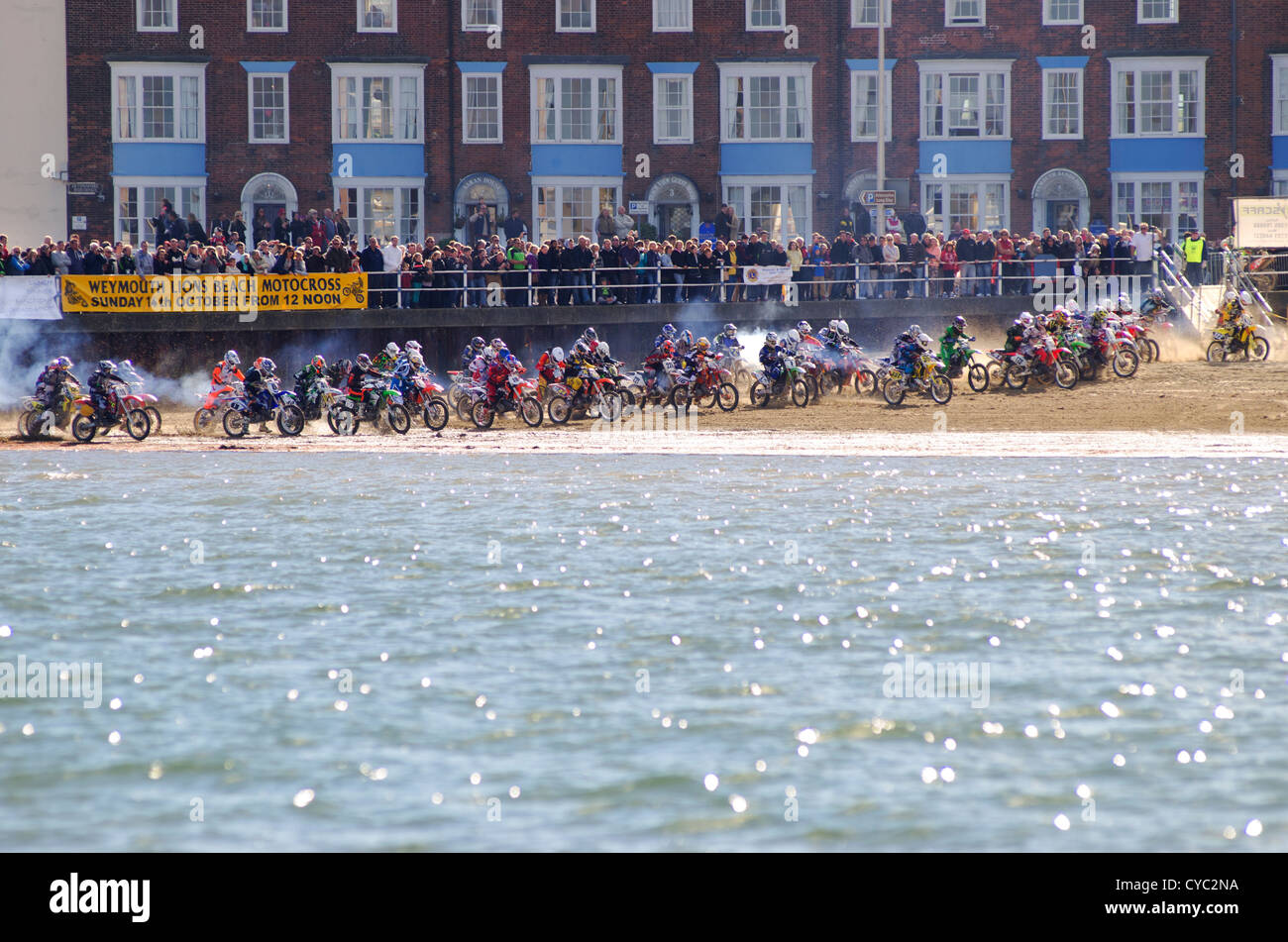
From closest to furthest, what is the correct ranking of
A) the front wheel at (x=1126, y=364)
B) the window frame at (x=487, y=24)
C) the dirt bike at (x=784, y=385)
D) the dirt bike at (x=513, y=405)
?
the dirt bike at (x=513, y=405) → the dirt bike at (x=784, y=385) → the front wheel at (x=1126, y=364) → the window frame at (x=487, y=24)

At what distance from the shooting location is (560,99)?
54.2 meters

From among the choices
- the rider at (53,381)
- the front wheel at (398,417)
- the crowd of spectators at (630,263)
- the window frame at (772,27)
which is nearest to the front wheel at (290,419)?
the front wheel at (398,417)

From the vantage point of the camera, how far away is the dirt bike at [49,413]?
3244cm

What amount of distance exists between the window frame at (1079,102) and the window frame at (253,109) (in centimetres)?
2181

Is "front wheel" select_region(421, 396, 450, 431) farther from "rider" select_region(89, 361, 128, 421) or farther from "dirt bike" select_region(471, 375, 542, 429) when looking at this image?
"rider" select_region(89, 361, 128, 421)

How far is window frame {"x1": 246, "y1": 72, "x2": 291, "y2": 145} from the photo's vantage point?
5309 cm

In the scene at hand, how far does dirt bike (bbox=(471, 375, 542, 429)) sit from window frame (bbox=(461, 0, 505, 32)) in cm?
2249

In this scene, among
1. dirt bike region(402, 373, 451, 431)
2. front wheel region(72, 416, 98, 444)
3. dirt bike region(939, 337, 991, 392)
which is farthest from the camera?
dirt bike region(939, 337, 991, 392)

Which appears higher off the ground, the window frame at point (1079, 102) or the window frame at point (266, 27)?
the window frame at point (266, 27)

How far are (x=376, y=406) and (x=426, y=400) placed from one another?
0.88m

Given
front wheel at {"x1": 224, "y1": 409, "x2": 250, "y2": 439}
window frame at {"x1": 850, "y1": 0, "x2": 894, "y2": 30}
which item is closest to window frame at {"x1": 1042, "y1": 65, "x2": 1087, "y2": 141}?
window frame at {"x1": 850, "y1": 0, "x2": 894, "y2": 30}

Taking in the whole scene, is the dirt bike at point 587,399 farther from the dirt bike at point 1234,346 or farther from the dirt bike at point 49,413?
the dirt bike at point 1234,346

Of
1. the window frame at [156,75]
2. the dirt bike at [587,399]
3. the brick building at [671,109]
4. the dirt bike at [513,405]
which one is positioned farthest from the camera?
the brick building at [671,109]

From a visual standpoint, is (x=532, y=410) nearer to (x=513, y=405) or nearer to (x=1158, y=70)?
(x=513, y=405)
